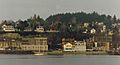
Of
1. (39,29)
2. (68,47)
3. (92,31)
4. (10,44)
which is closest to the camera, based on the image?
(68,47)

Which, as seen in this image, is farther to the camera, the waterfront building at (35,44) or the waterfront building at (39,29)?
the waterfront building at (39,29)

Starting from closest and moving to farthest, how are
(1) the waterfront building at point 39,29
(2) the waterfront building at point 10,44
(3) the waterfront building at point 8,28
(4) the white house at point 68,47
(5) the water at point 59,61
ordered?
(5) the water at point 59,61 < (4) the white house at point 68,47 < (2) the waterfront building at point 10,44 < (1) the waterfront building at point 39,29 < (3) the waterfront building at point 8,28

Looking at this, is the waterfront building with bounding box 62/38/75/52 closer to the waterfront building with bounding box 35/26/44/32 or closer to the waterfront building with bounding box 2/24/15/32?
the waterfront building with bounding box 35/26/44/32

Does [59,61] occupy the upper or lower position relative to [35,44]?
lower

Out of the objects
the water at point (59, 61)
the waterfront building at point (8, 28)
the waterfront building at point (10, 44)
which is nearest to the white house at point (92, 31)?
the waterfront building at point (8, 28)

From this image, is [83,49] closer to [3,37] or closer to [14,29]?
[3,37]

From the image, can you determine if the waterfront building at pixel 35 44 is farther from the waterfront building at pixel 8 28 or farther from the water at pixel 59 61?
the water at pixel 59 61

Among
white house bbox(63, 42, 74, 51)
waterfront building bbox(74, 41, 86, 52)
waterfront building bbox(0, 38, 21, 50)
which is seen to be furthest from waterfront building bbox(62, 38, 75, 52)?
waterfront building bbox(0, 38, 21, 50)

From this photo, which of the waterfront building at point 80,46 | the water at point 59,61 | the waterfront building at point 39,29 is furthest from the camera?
the waterfront building at point 39,29

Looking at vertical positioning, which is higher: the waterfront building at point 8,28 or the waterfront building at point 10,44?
the waterfront building at point 8,28

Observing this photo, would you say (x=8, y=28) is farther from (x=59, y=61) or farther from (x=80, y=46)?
(x=59, y=61)

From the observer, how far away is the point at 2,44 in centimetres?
8294

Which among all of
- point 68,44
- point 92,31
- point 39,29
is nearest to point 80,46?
point 68,44

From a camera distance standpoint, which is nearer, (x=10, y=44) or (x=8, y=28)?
(x=10, y=44)
